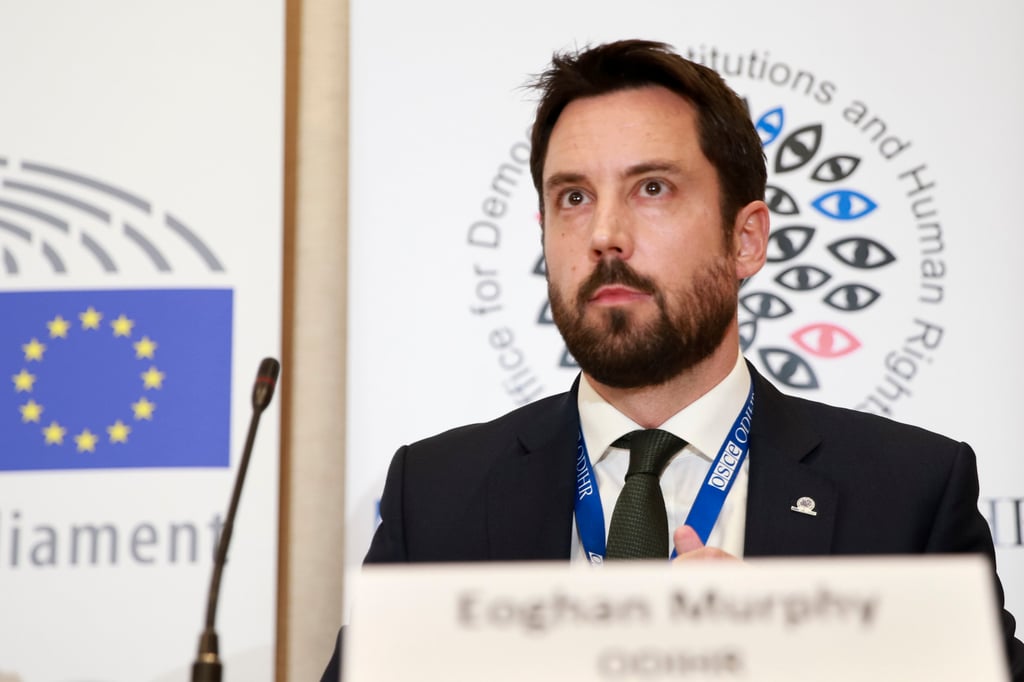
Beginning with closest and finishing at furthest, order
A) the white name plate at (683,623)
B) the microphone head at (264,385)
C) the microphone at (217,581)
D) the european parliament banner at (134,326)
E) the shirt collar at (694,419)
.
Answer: the white name plate at (683,623) < the microphone at (217,581) < the microphone head at (264,385) < the shirt collar at (694,419) < the european parliament banner at (134,326)

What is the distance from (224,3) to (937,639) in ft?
9.16

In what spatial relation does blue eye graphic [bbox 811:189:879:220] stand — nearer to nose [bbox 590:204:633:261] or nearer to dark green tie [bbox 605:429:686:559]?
nose [bbox 590:204:633:261]

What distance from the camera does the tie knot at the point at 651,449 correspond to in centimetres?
219

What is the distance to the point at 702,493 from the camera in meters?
Answer: 2.12

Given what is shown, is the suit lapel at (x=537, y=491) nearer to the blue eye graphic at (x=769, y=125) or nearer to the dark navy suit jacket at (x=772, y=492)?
the dark navy suit jacket at (x=772, y=492)

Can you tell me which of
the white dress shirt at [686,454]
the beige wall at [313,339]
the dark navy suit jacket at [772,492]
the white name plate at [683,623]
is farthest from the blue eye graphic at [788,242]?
the white name plate at [683,623]

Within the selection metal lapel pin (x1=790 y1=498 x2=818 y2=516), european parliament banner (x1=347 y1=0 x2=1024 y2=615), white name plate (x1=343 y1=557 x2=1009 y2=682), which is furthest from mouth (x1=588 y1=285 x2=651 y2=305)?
white name plate (x1=343 y1=557 x2=1009 y2=682)

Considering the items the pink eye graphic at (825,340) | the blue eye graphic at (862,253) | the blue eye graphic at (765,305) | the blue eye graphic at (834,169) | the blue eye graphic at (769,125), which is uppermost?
the blue eye graphic at (769,125)

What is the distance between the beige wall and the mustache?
111cm

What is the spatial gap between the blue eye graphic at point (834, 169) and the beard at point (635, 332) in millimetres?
945

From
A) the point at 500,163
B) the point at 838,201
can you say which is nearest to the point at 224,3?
the point at 500,163

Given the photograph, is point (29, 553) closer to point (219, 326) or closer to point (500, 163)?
point (219, 326)

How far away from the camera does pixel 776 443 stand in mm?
2268

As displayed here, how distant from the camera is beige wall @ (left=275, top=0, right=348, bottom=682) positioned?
10.2 ft
